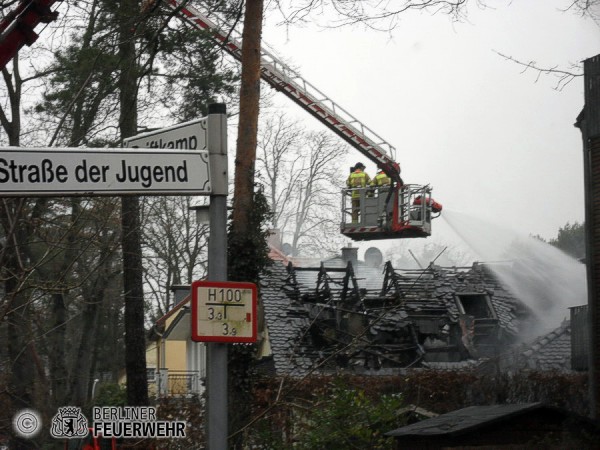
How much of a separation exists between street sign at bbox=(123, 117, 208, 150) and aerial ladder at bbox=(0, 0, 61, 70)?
7.31 meters

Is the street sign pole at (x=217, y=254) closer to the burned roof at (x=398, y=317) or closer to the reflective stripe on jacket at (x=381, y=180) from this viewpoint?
the burned roof at (x=398, y=317)

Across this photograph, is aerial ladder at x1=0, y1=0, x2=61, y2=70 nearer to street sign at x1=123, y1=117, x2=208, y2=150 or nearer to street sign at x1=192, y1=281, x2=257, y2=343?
street sign at x1=123, y1=117, x2=208, y2=150

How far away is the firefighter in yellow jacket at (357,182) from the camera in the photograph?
3019cm

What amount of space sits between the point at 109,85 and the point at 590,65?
25.6ft

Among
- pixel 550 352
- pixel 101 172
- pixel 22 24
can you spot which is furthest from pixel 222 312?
pixel 550 352

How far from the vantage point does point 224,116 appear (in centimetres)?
586

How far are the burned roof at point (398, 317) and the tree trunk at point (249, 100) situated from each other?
13.5 m

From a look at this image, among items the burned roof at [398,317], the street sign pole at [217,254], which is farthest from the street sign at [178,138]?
the burned roof at [398,317]

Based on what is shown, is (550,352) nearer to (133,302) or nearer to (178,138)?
(133,302)

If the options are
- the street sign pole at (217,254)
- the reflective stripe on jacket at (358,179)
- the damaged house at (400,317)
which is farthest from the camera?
the reflective stripe on jacket at (358,179)

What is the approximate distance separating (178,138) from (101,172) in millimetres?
522

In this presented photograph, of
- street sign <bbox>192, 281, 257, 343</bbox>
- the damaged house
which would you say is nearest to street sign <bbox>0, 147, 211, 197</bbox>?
street sign <bbox>192, 281, 257, 343</bbox>

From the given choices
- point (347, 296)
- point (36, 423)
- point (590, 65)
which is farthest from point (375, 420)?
point (347, 296)

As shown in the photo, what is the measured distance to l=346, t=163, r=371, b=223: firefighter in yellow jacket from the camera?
30188mm
